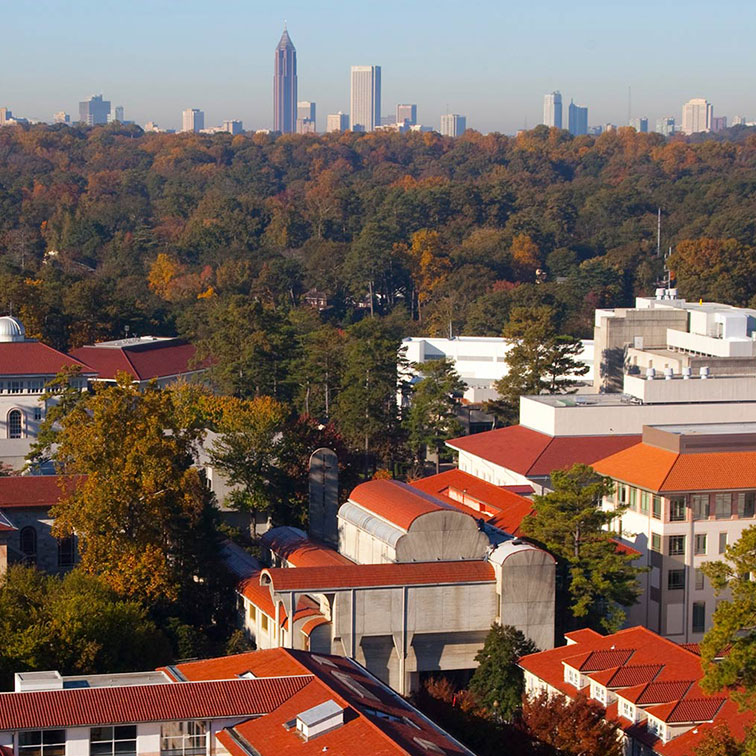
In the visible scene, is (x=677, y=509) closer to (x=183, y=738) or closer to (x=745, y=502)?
(x=745, y=502)

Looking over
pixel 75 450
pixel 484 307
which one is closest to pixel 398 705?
pixel 75 450

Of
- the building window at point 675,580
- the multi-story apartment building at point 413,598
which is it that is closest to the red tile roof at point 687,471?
the building window at point 675,580

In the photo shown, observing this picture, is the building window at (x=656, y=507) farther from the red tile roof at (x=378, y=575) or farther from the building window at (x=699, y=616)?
the red tile roof at (x=378, y=575)

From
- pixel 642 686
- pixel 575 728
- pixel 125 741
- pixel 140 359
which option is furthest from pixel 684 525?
pixel 140 359

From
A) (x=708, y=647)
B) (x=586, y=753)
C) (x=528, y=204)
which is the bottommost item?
(x=586, y=753)

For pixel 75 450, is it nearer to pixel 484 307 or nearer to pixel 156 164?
pixel 484 307

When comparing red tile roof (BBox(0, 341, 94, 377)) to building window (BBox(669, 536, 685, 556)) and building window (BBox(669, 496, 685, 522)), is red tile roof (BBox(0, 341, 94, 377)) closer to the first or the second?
building window (BBox(669, 496, 685, 522))
